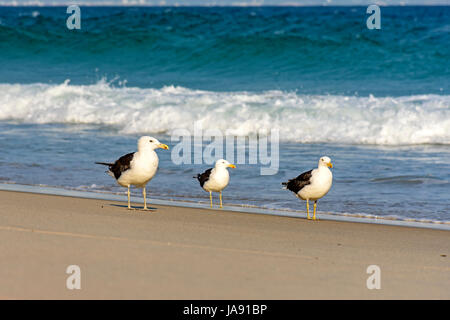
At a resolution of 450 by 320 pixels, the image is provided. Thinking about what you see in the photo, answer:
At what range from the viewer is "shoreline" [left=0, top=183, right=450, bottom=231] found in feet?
24.4

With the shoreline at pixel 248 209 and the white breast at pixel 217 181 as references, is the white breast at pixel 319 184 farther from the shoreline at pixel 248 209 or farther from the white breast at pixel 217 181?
the white breast at pixel 217 181

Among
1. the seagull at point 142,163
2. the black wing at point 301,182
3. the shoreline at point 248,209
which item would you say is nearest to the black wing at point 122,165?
the seagull at point 142,163

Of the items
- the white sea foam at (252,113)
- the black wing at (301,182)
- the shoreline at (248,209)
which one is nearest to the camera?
the shoreline at (248,209)

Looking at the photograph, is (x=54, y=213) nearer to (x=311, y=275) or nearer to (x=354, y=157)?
(x=311, y=275)

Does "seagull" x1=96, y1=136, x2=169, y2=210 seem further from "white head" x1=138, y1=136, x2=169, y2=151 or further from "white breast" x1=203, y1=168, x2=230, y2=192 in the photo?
"white breast" x1=203, y1=168, x2=230, y2=192

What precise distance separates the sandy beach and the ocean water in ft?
4.53

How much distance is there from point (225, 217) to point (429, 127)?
7.07 m

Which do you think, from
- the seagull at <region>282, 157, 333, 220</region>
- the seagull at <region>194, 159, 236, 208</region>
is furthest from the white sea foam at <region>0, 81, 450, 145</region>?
the seagull at <region>282, 157, 333, 220</region>

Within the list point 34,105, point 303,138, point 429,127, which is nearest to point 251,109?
point 303,138

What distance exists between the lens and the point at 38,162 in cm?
1064

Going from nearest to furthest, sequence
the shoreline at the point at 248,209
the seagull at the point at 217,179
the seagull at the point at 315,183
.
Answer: the shoreline at the point at 248,209, the seagull at the point at 315,183, the seagull at the point at 217,179

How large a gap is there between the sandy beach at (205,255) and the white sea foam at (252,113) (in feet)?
21.0

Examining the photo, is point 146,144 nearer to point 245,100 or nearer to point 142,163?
point 142,163

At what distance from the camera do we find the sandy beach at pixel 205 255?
4.56 metres
